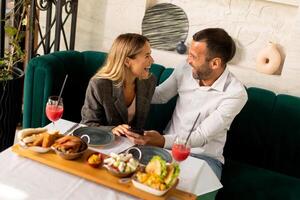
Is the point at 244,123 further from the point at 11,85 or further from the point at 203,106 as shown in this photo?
the point at 11,85

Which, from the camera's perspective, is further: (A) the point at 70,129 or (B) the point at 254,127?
(B) the point at 254,127

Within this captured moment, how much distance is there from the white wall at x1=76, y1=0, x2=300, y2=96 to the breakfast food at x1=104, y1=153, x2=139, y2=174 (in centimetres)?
150

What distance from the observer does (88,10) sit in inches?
121

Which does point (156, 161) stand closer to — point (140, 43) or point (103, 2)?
point (140, 43)

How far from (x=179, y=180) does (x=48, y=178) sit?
1.66 feet

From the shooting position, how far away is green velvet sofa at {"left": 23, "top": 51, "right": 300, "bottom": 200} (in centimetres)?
232

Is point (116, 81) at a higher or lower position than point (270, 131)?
higher

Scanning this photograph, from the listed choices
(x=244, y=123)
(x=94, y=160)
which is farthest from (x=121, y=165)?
(x=244, y=123)

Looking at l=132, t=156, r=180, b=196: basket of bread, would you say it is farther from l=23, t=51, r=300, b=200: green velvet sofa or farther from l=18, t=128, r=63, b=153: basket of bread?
l=23, t=51, r=300, b=200: green velvet sofa

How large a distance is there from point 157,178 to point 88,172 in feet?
0.87

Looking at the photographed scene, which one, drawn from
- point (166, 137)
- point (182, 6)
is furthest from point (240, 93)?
point (182, 6)

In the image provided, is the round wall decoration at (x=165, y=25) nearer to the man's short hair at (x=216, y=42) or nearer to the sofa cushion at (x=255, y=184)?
the man's short hair at (x=216, y=42)

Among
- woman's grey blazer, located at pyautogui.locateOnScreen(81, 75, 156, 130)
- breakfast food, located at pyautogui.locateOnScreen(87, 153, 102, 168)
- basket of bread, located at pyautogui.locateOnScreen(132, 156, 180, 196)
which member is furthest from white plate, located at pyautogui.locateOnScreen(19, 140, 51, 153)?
woman's grey blazer, located at pyautogui.locateOnScreen(81, 75, 156, 130)

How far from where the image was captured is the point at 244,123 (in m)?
2.59
